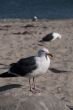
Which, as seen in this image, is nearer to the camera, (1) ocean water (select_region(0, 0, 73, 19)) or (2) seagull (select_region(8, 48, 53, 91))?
(2) seagull (select_region(8, 48, 53, 91))

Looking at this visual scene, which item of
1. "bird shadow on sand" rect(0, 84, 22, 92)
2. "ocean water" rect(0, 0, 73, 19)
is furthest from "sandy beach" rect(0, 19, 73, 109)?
"ocean water" rect(0, 0, 73, 19)

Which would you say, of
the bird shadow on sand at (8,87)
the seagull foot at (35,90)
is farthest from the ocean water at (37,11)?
the seagull foot at (35,90)

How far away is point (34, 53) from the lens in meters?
10.7

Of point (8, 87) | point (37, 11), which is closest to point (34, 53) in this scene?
point (8, 87)

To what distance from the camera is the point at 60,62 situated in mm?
9656

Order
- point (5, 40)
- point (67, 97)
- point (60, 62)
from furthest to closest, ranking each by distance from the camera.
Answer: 1. point (5, 40)
2. point (60, 62)
3. point (67, 97)

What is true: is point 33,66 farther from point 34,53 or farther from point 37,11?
point 37,11

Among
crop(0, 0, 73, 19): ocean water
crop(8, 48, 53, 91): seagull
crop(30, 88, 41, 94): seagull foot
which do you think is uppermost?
crop(0, 0, 73, 19): ocean water

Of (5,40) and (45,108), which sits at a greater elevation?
(5,40)

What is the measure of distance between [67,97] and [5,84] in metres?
1.37

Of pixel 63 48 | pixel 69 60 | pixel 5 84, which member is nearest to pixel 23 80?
pixel 5 84

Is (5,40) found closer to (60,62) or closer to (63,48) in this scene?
(63,48)

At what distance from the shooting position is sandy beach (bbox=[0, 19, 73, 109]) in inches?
298

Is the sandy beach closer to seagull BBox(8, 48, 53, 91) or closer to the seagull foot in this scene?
the seagull foot
